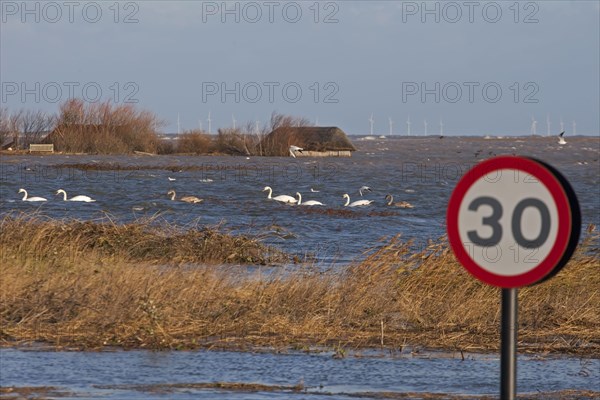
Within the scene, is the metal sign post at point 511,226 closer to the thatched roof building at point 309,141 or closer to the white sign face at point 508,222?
the white sign face at point 508,222

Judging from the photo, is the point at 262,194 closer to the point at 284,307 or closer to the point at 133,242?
the point at 133,242

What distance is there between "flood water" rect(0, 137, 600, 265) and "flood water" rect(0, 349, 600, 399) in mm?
9561

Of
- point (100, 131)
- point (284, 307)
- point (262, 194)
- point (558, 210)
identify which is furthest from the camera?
point (100, 131)

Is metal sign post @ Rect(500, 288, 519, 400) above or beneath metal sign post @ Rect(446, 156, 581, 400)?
beneath

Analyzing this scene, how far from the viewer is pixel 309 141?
362ft

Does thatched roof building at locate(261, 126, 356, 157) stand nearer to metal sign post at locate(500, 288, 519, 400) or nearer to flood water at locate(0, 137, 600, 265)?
flood water at locate(0, 137, 600, 265)

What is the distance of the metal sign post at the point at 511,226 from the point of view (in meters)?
5.24

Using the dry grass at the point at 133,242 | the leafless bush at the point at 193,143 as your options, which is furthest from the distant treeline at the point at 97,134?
the dry grass at the point at 133,242

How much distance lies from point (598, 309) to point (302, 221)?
26252mm

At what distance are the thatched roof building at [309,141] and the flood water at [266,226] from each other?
5930 millimetres

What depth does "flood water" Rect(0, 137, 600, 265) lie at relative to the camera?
117ft

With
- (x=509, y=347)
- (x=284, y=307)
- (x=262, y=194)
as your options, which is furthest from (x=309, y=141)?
(x=509, y=347)

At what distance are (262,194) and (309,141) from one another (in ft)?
182

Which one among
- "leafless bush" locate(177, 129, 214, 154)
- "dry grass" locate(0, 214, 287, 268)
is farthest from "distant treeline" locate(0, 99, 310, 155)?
"dry grass" locate(0, 214, 287, 268)
